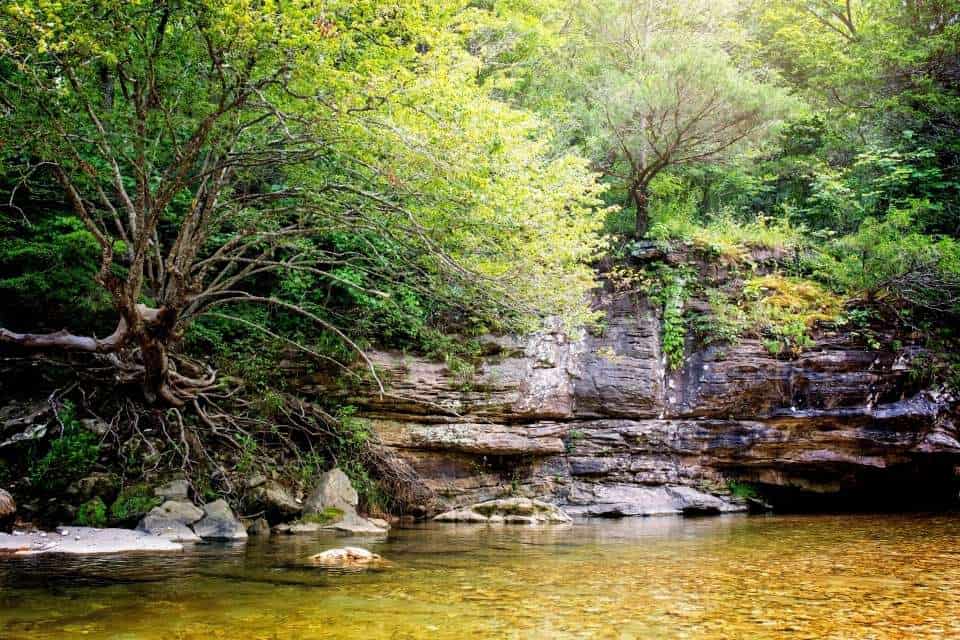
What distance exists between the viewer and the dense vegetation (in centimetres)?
724

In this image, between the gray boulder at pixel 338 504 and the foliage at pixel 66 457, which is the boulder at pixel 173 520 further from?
the gray boulder at pixel 338 504

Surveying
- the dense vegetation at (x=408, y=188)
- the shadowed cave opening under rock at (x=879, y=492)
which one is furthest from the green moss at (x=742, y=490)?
the dense vegetation at (x=408, y=188)

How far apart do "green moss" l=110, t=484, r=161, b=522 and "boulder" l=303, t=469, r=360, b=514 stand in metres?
2.17

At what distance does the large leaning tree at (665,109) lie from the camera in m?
14.8

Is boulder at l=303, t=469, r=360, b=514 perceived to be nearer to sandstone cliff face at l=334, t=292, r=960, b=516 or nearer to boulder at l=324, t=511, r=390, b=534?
boulder at l=324, t=511, r=390, b=534

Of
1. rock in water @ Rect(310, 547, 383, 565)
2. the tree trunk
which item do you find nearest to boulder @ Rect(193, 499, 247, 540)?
rock in water @ Rect(310, 547, 383, 565)

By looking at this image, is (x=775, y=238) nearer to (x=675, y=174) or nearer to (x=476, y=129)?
(x=675, y=174)

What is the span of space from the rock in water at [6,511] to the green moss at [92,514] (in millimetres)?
1045

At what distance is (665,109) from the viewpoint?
15.4m

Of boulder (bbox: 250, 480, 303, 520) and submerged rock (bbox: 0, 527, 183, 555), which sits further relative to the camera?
boulder (bbox: 250, 480, 303, 520)

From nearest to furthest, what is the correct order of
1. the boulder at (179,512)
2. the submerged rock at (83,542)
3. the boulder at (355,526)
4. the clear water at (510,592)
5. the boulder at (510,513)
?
the clear water at (510,592) < the submerged rock at (83,542) < the boulder at (179,512) < the boulder at (355,526) < the boulder at (510,513)

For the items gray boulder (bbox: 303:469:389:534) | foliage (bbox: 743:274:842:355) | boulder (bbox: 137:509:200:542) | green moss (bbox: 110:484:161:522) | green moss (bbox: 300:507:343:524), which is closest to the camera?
boulder (bbox: 137:509:200:542)

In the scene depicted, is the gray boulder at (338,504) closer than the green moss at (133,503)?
No

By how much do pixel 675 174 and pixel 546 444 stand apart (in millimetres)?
9423
